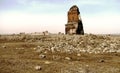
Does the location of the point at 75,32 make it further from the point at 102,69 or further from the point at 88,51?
the point at 102,69

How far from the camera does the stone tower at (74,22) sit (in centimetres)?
4896

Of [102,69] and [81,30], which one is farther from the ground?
[81,30]

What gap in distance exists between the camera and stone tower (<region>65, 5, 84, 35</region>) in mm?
48956

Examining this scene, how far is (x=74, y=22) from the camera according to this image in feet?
162

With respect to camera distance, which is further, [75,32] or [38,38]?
[75,32]

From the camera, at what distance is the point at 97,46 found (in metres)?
32.6

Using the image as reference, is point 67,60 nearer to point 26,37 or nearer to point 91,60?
point 91,60

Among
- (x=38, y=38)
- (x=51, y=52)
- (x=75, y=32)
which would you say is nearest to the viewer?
(x=51, y=52)

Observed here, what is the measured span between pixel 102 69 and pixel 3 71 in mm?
7259

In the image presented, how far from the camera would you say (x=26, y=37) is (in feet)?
142

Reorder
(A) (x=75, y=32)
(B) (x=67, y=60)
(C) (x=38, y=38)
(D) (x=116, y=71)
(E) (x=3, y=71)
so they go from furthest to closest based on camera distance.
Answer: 1. (A) (x=75, y=32)
2. (C) (x=38, y=38)
3. (B) (x=67, y=60)
4. (D) (x=116, y=71)
5. (E) (x=3, y=71)

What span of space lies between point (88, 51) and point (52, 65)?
32.3ft

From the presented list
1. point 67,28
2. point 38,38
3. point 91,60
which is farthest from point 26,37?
point 91,60

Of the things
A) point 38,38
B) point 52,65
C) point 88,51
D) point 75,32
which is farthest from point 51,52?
point 75,32
